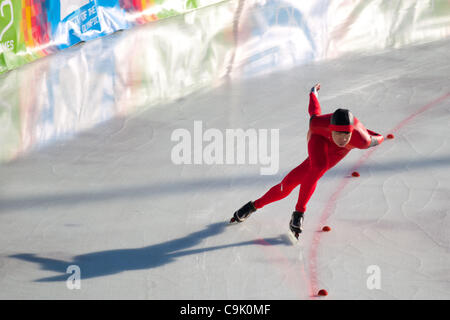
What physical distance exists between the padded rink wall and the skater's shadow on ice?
1.65 m

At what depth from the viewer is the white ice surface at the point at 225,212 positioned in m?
3.62

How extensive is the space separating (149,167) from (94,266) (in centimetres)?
132

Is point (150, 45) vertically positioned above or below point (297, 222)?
above

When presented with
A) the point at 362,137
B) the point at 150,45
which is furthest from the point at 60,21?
the point at 362,137

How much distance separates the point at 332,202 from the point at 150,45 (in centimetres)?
369

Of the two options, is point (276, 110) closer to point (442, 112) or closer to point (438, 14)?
point (442, 112)

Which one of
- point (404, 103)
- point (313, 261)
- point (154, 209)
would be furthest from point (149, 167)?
point (404, 103)

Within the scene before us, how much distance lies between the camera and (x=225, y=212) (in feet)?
14.3

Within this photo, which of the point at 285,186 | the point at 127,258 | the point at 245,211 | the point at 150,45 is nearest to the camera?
the point at 127,258

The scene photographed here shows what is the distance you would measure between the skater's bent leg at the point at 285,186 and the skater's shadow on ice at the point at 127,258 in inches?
10.1

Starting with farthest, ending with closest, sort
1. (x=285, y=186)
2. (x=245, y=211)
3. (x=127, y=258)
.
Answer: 1. (x=245, y=211)
2. (x=285, y=186)
3. (x=127, y=258)

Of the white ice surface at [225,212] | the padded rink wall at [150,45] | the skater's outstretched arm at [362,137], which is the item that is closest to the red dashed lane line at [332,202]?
the white ice surface at [225,212]

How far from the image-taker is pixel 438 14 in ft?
25.7

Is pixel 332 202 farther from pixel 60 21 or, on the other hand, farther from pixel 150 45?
pixel 60 21
